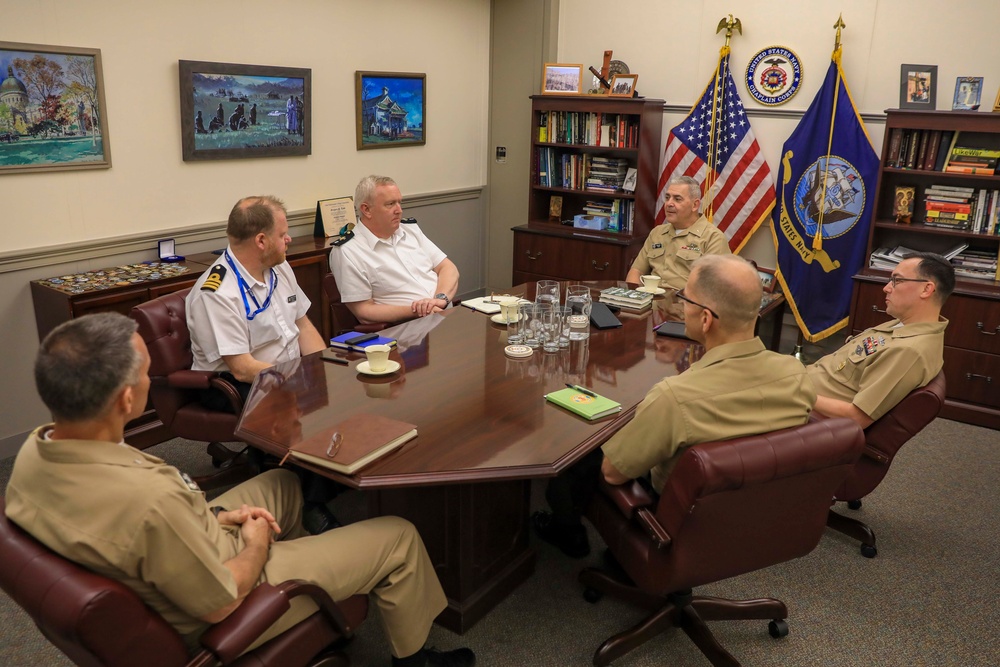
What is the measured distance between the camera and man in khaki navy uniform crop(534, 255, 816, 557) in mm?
2045

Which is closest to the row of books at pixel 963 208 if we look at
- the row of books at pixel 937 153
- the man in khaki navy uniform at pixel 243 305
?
the row of books at pixel 937 153

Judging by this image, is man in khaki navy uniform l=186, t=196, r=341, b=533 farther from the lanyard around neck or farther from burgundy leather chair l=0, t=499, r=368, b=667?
burgundy leather chair l=0, t=499, r=368, b=667

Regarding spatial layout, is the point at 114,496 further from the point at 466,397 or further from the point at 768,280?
the point at 768,280

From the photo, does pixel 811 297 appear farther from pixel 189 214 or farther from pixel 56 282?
pixel 56 282

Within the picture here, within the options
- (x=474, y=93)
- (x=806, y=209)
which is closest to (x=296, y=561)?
(x=806, y=209)

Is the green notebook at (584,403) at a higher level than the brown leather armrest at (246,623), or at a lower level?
higher

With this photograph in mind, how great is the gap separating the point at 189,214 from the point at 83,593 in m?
3.26

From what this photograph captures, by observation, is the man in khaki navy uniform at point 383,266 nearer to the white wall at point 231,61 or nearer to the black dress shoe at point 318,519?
the white wall at point 231,61

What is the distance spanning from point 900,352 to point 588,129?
3369 mm

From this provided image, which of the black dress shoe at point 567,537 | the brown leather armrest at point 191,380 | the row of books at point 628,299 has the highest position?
the row of books at point 628,299

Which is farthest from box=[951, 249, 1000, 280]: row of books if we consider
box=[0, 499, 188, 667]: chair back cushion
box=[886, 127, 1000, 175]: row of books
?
box=[0, 499, 188, 667]: chair back cushion

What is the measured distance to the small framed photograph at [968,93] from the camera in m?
4.33

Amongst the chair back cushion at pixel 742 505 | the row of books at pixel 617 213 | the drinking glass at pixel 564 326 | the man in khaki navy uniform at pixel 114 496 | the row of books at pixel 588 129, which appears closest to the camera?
the man in khaki navy uniform at pixel 114 496

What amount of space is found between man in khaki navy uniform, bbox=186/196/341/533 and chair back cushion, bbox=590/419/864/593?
1254 mm
